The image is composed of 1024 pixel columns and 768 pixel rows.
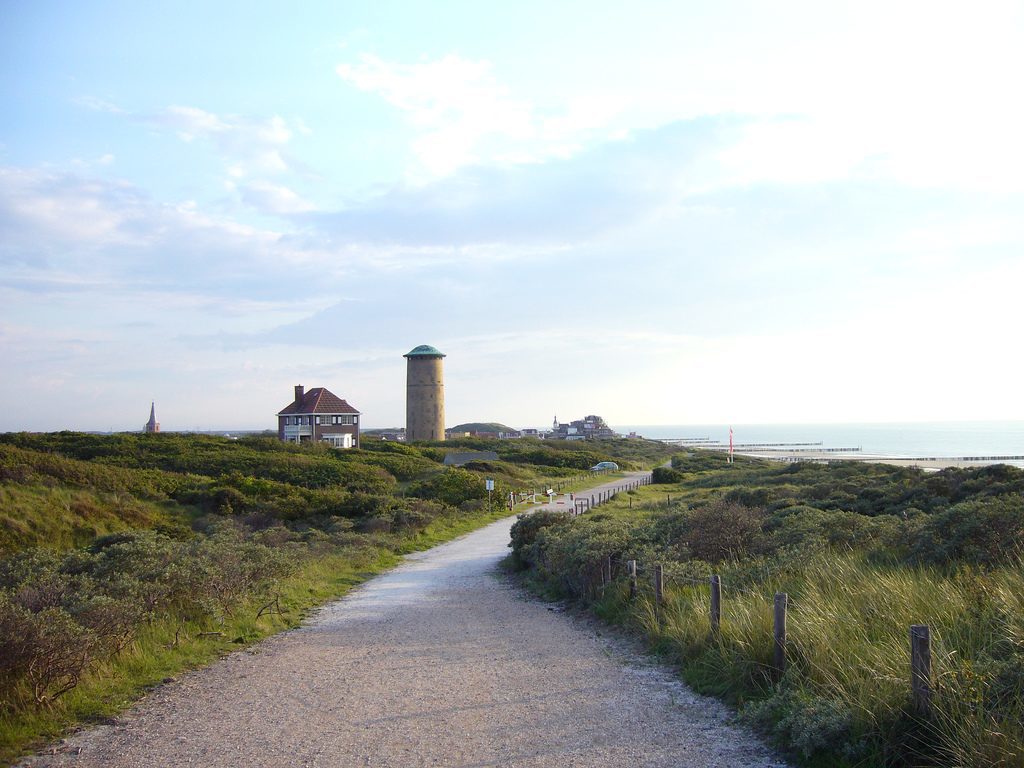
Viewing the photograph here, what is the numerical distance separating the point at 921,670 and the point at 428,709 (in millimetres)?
3885

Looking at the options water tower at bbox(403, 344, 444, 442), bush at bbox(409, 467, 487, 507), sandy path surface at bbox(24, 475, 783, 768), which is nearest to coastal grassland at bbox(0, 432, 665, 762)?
bush at bbox(409, 467, 487, 507)

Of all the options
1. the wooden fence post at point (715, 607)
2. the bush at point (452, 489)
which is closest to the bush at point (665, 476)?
the bush at point (452, 489)

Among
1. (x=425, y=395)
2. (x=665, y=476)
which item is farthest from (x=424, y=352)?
(x=665, y=476)

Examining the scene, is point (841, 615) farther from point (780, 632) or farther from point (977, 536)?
point (977, 536)

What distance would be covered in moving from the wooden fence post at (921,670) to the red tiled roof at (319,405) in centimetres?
6178

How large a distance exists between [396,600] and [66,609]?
6050 millimetres

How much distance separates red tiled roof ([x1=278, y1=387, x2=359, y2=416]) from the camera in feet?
211

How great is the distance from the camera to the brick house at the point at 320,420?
63625 millimetres

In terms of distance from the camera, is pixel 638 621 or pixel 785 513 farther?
pixel 785 513

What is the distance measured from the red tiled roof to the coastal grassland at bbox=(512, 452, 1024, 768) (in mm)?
51857

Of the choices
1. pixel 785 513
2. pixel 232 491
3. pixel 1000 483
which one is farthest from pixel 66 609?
pixel 232 491

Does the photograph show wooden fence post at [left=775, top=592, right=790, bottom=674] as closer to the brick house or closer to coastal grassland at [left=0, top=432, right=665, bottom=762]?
coastal grassland at [left=0, top=432, right=665, bottom=762]

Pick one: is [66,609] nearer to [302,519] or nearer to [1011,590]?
[1011,590]

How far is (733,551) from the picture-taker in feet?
39.7
